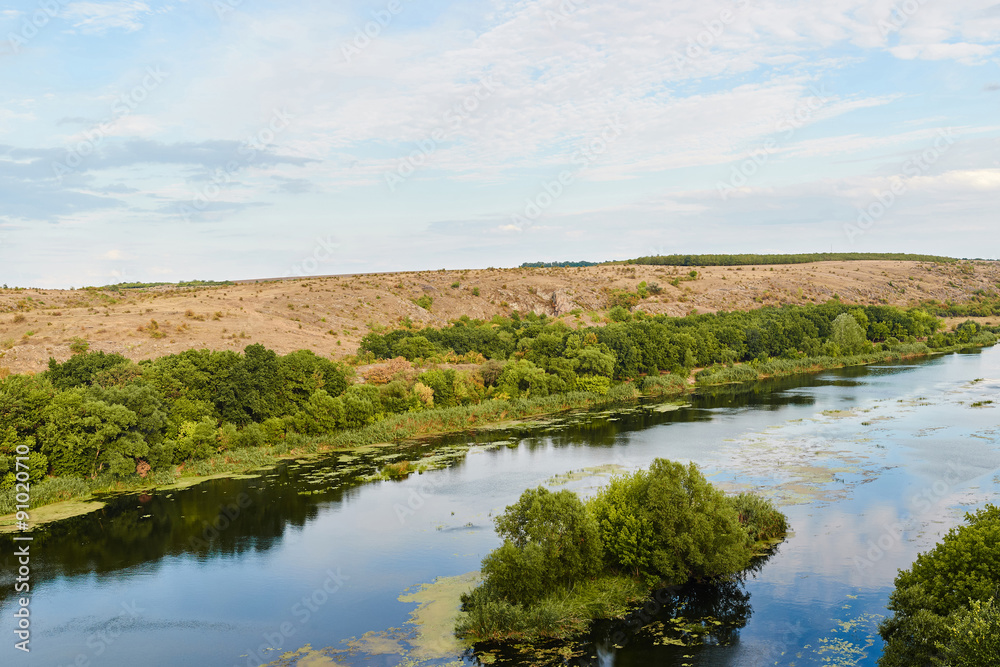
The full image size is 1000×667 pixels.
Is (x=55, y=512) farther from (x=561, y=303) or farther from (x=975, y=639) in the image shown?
(x=561, y=303)

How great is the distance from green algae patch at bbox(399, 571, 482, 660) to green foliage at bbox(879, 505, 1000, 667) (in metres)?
10.9

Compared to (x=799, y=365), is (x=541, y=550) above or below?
below

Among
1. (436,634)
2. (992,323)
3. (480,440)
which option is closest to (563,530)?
(436,634)

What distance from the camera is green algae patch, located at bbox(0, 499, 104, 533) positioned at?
3061 centimetres

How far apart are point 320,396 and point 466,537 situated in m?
19.6

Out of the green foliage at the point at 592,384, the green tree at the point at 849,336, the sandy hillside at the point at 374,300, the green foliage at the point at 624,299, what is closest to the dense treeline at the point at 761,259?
the sandy hillside at the point at 374,300

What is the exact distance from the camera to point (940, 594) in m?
17.6

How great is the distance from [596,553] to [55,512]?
2418 centimetres

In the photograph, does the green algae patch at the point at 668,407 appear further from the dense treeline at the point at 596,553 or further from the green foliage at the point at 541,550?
the green foliage at the point at 541,550

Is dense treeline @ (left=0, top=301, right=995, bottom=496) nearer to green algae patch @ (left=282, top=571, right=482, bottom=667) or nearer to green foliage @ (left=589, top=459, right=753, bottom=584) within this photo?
green algae patch @ (left=282, top=571, right=482, bottom=667)

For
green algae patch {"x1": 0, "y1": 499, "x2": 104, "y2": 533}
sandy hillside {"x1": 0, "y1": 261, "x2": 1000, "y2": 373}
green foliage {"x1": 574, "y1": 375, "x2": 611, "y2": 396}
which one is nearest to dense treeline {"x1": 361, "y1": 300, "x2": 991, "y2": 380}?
green foliage {"x1": 574, "y1": 375, "x2": 611, "y2": 396}

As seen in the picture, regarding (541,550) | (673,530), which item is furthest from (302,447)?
(673,530)

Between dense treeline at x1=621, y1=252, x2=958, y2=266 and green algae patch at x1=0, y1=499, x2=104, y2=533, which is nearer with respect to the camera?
green algae patch at x1=0, y1=499, x2=104, y2=533

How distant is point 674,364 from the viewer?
66000mm
